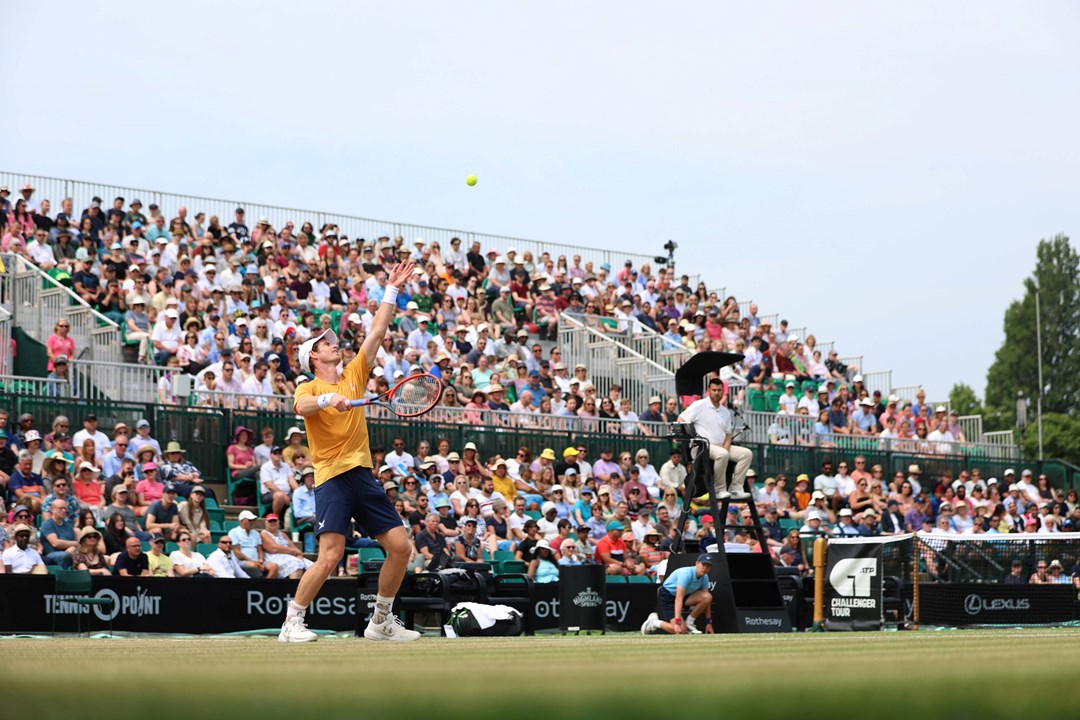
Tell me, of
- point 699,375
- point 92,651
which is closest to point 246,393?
Answer: point 699,375

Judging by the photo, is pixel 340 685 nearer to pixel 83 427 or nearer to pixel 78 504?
pixel 78 504

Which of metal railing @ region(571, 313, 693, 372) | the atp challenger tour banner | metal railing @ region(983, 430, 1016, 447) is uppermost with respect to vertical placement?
metal railing @ region(571, 313, 693, 372)

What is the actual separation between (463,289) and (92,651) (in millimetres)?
21493

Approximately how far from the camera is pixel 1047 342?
88250 millimetres

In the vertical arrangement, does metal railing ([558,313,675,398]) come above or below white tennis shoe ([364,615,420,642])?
above

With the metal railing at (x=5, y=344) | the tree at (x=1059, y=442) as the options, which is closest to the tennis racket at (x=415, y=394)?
the metal railing at (x=5, y=344)

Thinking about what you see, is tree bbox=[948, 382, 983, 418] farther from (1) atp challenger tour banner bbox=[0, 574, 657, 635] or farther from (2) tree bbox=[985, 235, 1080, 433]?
(1) atp challenger tour banner bbox=[0, 574, 657, 635]

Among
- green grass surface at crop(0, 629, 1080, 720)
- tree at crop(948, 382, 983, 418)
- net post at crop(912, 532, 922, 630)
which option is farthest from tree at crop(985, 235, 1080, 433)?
green grass surface at crop(0, 629, 1080, 720)

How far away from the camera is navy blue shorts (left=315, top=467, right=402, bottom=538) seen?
10.5m

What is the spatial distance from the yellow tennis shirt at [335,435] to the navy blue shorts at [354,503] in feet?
0.24

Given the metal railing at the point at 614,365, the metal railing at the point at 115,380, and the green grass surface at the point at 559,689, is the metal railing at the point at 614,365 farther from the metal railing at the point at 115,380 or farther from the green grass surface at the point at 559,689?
the green grass surface at the point at 559,689

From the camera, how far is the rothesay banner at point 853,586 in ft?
51.7

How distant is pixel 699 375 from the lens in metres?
14.7

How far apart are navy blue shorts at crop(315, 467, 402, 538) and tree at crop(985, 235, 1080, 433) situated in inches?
3132
